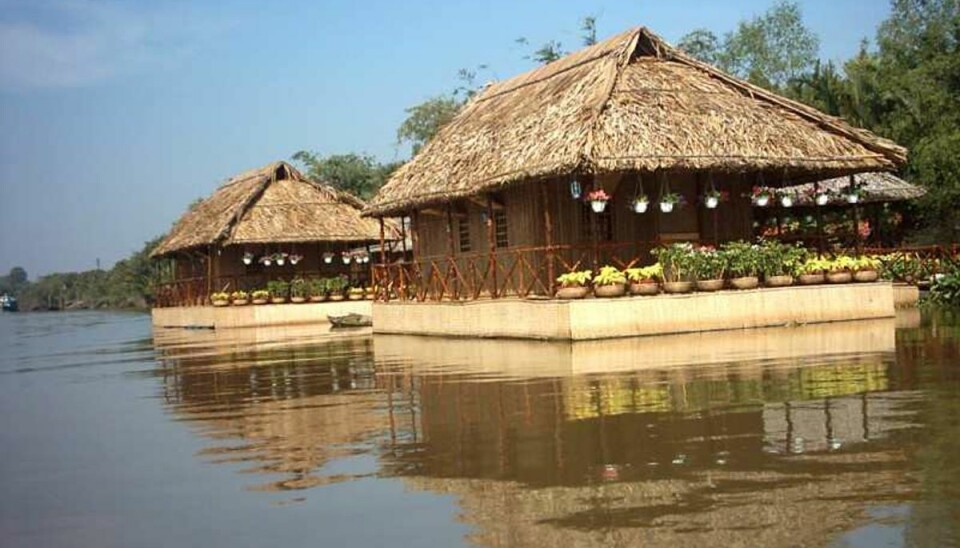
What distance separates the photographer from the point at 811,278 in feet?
56.6

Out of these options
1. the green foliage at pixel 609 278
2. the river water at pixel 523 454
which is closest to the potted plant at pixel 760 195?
the green foliage at pixel 609 278

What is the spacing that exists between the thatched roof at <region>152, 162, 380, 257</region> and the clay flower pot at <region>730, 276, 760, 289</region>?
63.0 feet

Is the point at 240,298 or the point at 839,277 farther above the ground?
the point at 240,298

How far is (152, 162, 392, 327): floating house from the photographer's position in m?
32.6

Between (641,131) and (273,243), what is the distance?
Answer: 1914 cm

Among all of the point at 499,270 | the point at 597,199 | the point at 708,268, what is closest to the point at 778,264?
the point at 708,268

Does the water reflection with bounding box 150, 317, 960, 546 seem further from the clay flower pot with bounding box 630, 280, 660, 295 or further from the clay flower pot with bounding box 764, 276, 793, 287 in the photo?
the clay flower pot with bounding box 764, 276, 793, 287

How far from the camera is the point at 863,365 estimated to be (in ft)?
34.7

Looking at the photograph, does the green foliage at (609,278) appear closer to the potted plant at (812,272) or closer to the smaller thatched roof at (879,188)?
the potted plant at (812,272)

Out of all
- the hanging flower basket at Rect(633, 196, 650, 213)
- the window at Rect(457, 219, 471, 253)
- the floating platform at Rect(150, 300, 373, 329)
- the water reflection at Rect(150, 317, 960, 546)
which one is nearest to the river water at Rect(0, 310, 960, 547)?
the water reflection at Rect(150, 317, 960, 546)

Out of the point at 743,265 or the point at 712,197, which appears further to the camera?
the point at 712,197

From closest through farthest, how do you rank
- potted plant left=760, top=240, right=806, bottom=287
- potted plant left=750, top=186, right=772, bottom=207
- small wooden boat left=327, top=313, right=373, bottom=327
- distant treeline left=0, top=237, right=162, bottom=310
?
1. potted plant left=760, top=240, right=806, bottom=287
2. potted plant left=750, top=186, right=772, bottom=207
3. small wooden boat left=327, top=313, right=373, bottom=327
4. distant treeline left=0, top=237, right=162, bottom=310

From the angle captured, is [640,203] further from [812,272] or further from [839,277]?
[839,277]

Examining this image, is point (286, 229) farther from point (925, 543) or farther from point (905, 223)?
point (925, 543)
